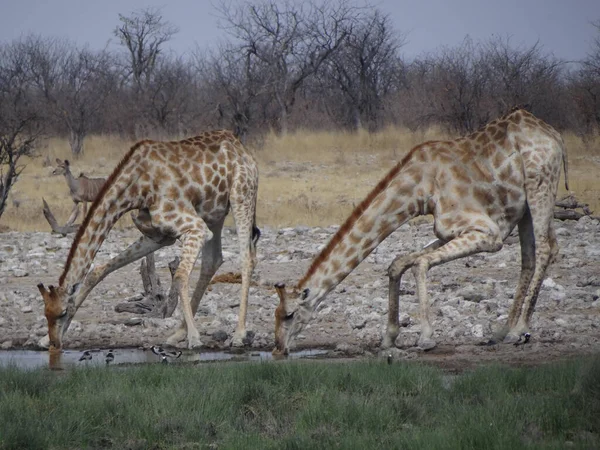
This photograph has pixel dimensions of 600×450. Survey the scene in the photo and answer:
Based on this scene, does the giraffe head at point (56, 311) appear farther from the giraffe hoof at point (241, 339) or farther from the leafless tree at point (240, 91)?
the leafless tree at point (240, 91)

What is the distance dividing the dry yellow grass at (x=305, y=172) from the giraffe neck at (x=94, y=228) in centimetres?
918

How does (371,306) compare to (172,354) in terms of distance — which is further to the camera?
(371,306)

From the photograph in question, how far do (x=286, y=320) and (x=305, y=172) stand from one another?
60.6 ft

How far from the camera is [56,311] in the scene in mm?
9227

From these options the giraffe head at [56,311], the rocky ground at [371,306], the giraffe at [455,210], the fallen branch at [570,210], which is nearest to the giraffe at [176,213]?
the giraffe head at [56,311]

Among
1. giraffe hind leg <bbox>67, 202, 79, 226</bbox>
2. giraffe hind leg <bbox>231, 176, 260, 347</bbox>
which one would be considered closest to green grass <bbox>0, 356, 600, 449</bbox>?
giraffe hind leg <bbox>231, 176, 260, 347</bbox>

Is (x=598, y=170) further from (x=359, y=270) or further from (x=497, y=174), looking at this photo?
(x=497, y=174)

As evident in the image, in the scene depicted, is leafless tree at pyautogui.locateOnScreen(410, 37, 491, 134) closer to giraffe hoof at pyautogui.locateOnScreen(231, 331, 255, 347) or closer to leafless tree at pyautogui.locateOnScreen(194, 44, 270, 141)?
leafless tree at pyautogui.locateOnScreen(194, 44, 270, 141)

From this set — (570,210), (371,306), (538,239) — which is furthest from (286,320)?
(570,210)

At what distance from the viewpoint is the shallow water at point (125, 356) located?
29.6ft

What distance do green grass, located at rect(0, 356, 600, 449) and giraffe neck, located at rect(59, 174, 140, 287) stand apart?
75.9 inches

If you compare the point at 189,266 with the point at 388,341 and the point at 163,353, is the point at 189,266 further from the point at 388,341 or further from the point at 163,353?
the point at 388,341

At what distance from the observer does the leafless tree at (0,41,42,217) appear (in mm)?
21906

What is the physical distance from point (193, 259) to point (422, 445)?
506 cm
